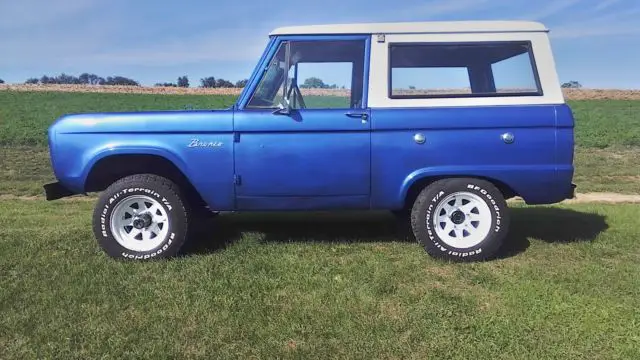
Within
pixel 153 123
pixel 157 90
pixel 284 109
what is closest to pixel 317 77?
pixel 284 109

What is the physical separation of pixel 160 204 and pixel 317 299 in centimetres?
177

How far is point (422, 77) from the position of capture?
507 cm

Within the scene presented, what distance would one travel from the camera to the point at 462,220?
495 centimetres

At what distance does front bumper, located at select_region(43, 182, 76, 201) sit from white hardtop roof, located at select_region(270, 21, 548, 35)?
2376 millimetres

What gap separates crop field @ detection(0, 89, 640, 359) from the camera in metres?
3.27

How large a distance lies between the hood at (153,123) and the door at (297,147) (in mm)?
170

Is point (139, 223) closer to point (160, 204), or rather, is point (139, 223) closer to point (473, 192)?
point (160, 204)

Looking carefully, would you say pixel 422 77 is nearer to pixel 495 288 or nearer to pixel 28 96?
pixel 495 288

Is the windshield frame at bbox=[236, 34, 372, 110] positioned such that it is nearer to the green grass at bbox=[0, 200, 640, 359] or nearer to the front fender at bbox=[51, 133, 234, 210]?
the front fender at bbox=[51, 133, 234, 210]

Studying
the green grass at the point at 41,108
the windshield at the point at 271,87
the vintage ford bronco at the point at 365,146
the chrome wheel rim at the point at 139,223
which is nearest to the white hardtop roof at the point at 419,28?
the vintage ford bronco at the point at 365,146

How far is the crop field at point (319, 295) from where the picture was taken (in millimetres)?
3270

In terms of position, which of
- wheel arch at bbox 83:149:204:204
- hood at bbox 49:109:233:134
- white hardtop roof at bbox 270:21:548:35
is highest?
white hardtop roof at bbox 270:21:548:35

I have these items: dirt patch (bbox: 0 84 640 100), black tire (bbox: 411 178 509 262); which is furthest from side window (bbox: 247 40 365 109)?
dirt patch (bbox: 0 84 640 100)

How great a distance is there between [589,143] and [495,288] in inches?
614
